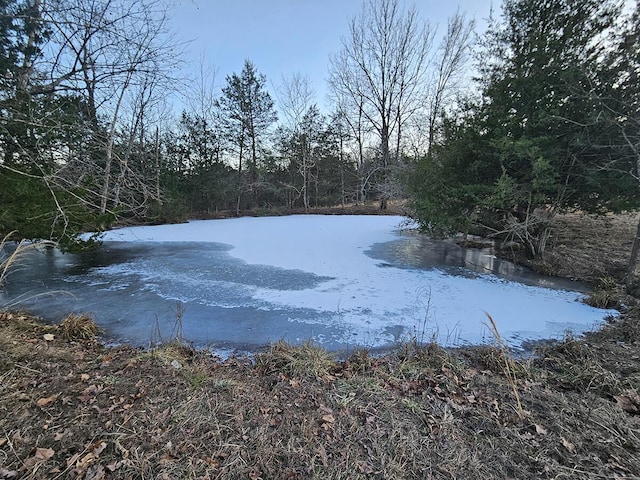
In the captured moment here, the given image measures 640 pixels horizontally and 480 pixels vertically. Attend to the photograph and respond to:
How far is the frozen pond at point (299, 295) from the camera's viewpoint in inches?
128

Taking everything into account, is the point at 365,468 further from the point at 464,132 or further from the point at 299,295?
the point at 464,132

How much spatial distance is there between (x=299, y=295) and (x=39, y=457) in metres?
3.26

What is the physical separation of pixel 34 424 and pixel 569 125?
7326 mm

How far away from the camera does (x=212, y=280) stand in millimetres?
5066

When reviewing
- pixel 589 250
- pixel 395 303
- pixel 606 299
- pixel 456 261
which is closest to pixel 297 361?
pixel 395 303

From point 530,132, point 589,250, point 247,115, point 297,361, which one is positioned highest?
point 247,115

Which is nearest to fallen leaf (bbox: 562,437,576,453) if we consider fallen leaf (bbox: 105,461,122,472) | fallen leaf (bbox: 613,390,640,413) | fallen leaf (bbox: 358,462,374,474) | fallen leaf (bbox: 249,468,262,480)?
fallen leaf (bbox: 613,390,640,413)

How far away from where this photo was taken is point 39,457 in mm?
1280

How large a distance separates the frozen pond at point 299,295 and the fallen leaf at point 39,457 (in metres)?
1.57

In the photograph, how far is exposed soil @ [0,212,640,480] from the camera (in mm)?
→ 1374

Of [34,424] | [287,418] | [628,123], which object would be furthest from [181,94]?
[628,123]

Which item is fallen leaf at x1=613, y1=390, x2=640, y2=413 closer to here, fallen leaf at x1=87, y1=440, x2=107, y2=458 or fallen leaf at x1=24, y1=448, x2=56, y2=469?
fallen leaf at x1=87, y1=440, x2=107, y2=458

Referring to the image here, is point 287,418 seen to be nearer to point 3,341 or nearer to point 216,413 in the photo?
point 216,413

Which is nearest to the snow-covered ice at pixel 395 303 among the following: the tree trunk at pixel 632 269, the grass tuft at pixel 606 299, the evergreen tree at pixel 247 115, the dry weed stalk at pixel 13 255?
the grass tuft at pixel 606 299
